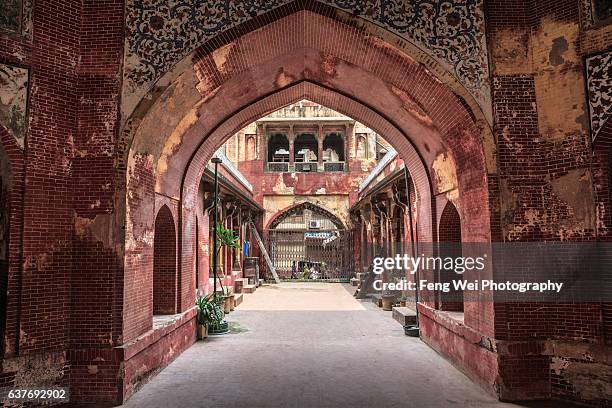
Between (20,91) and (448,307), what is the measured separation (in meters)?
7.53

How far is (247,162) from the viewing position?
1017 inches

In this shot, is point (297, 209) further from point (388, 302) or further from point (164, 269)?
point (164, 269)

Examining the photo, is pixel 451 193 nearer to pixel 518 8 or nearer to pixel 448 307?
pixel 448 307

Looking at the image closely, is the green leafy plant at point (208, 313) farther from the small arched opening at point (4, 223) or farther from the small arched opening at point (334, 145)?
the small arched opening at point (334, 145)

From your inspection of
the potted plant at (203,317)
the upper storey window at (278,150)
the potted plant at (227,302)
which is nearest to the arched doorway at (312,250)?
the upper storey window at (278,150)

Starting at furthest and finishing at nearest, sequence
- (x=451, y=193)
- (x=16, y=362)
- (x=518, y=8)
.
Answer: (x=451, y=193) < (x=518, y=8) < (x=16, y=362)

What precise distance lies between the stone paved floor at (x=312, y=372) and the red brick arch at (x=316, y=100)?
1381 mm

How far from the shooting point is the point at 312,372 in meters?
7.12

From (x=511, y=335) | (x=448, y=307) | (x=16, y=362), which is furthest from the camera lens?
(x=448, y=307)

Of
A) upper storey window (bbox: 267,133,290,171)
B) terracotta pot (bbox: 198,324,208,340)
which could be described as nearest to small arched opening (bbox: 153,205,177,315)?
terracotta pot (bbox: 198,324,208,340)

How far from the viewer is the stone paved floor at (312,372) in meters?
5.80

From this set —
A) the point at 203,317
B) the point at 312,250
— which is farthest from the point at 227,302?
the point at 312,250

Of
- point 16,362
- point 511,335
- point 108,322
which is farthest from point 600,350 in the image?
point 16,362

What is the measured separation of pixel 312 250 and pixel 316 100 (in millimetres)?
19031
